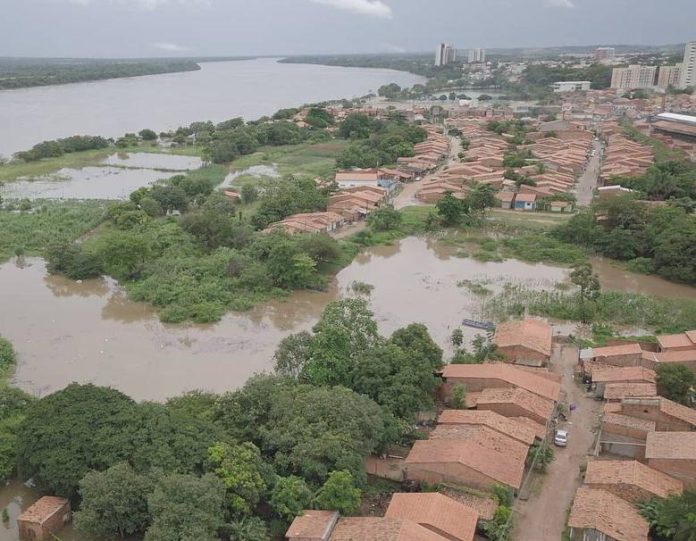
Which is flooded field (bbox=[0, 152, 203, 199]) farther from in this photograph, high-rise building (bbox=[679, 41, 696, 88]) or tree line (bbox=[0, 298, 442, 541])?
high-rise building (bbox=[679, 41, 696, 88])

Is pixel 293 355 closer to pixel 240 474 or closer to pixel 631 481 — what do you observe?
pixel 240 474

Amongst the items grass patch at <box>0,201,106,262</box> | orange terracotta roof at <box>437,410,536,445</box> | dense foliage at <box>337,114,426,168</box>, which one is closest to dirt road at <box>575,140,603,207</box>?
dense foliage at <box>337,114,426,168</box>

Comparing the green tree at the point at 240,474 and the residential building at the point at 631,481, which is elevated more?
the green tree at the point at 240,474

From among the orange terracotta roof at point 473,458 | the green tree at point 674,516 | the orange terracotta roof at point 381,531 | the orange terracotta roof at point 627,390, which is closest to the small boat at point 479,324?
the orange terracotta roof at point 627,390

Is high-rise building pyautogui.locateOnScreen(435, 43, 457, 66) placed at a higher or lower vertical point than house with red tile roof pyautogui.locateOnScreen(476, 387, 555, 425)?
higher

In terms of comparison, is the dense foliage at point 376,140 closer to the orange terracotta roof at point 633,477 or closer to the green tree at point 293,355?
the green tree at point 293,355

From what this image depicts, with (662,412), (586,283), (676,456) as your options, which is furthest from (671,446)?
(586,283)
